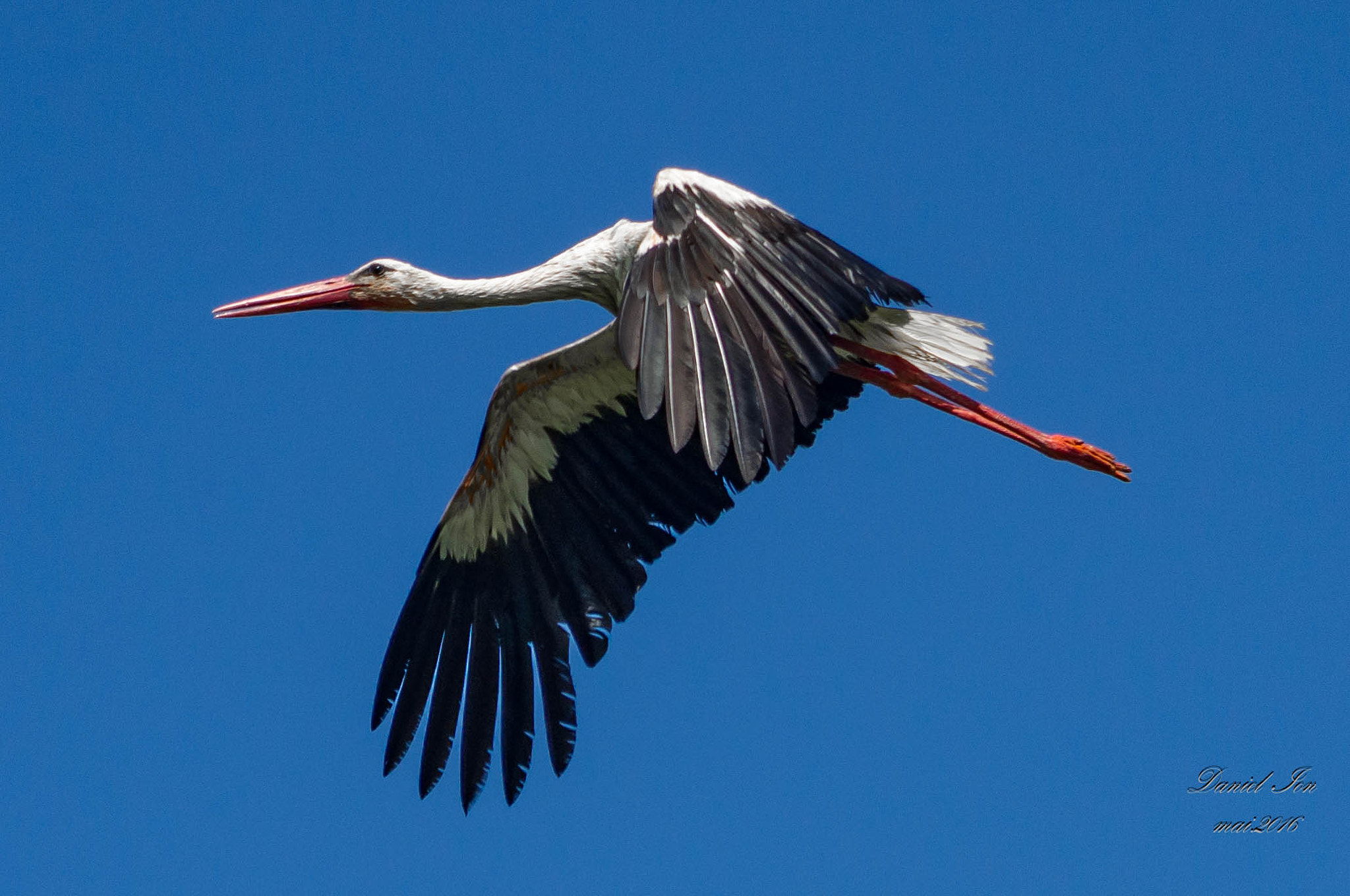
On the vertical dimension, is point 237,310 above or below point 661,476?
above

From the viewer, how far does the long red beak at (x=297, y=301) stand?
9.23 m

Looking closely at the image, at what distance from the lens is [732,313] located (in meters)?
6.59

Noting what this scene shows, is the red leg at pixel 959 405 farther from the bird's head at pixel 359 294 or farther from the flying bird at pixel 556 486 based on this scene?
the bird's head at pixel 359 294

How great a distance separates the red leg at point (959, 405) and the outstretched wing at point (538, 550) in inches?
10.2

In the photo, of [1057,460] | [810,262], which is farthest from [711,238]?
[1057,460]

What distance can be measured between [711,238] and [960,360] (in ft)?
6.89

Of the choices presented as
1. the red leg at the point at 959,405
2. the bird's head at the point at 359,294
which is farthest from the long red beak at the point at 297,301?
the red leg at the point at 959,405

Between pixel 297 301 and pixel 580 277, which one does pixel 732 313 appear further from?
pixel 297 301

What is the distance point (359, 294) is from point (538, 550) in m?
1.68

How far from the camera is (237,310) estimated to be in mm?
9234

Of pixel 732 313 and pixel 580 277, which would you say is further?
pixel 580 277

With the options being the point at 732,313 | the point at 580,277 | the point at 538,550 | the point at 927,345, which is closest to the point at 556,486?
the point at 538,550

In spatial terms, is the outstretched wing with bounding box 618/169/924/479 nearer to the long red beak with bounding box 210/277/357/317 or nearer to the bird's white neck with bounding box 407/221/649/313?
the bird's white neck with bounding box 407/221/649/313

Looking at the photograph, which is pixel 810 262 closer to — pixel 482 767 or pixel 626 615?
pixel 626 615
